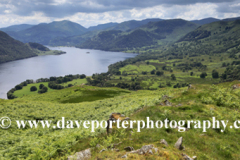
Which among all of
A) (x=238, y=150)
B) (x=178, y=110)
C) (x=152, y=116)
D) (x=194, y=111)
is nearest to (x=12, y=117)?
(x=152, y=116)

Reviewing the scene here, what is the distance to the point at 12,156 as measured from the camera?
13906mm

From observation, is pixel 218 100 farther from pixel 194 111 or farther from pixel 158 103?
pixel 158 103

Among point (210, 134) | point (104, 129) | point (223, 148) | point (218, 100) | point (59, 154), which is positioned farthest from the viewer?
point (218, 100)

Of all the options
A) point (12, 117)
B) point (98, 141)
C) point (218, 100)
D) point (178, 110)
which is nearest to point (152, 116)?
point (178, 110)

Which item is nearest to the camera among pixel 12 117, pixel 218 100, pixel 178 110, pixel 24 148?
pixel 24 148

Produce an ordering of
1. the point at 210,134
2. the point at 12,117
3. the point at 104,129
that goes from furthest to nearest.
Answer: the point at 12,117, the point at 104,129, the point at 210,134

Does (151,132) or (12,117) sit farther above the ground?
(151,132)

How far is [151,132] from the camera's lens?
15.8 meters

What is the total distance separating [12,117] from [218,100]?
4418 cm

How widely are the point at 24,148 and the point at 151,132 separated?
13.6m

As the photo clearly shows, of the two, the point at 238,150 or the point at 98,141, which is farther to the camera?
the point at 98,141

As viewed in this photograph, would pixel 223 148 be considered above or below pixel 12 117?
above

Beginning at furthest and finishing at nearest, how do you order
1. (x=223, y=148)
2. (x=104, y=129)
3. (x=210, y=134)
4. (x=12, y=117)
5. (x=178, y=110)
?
(x=12, y=117)
(x=178, y=110)
(x=104, y=129)
(x=210, y=134)
(x=223, y=148)

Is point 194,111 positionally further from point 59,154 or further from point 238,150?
point 59,154
